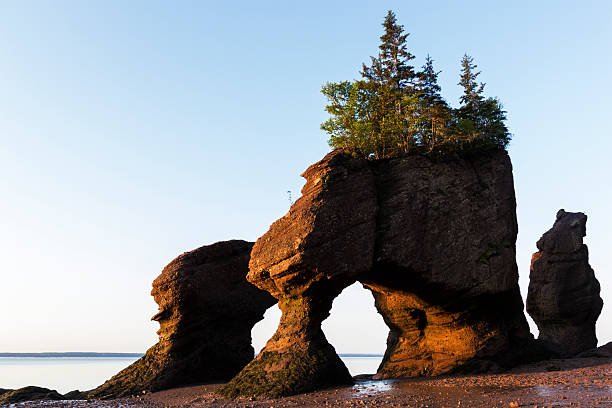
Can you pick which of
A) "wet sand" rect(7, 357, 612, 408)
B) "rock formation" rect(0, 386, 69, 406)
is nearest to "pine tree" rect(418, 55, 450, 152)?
"wet sand" rect(7, 357, 612, 408)

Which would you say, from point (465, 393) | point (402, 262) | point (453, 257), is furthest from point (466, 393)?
point (453, 257)

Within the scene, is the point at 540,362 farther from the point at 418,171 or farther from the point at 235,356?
the point at 235,356

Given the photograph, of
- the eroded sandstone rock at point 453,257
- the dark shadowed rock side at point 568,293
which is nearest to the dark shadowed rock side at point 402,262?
the eroded sandstone rock at point 453,257

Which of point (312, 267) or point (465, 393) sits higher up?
point (312, 267)

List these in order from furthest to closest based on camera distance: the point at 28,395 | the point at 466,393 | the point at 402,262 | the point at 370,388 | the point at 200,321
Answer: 1. the point at 200,321
2. the point at 28,395
3. the point at 402,262
4. the point at 370,388
5. the point at 466,393

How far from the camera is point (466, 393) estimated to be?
1856cm

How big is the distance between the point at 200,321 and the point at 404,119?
17084mm

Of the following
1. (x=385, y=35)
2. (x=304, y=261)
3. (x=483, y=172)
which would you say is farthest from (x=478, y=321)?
(x=385, y=35)

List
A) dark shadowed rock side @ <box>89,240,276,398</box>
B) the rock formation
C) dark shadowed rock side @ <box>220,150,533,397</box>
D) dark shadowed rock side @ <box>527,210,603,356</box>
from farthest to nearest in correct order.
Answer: dark shadowed rock side @ <box>527,210,603,356</box>
dark shadowed rock side @ <box>89,240,276,398</box>
the rock formation
dark shadowed rock side @ <box>220,150,533,397</box>

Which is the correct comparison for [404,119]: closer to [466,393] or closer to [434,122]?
[434,122]

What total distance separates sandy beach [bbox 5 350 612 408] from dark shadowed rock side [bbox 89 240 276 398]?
89.7 inches

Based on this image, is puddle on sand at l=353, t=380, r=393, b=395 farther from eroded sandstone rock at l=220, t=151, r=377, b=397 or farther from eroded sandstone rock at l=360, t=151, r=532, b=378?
eroded sandstone rock at l=360, t=151, r=532, b=378

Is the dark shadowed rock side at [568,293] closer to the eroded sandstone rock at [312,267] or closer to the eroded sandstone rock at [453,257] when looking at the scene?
the eroded sandstone rock at [453,257]

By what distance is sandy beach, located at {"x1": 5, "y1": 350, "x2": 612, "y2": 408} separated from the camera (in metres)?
16.1
